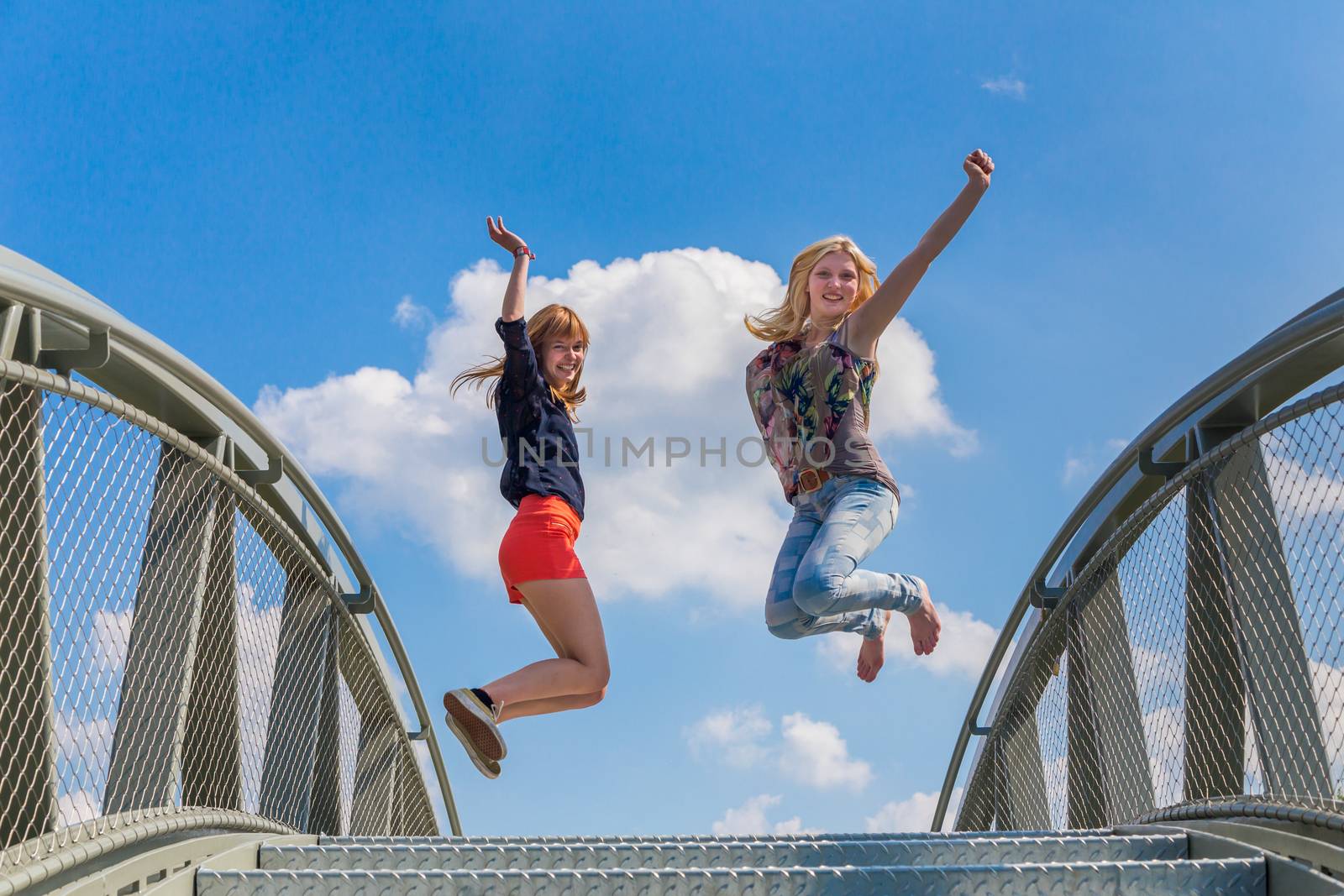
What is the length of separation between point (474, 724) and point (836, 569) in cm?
136

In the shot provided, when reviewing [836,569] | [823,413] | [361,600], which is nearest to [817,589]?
[836,569]

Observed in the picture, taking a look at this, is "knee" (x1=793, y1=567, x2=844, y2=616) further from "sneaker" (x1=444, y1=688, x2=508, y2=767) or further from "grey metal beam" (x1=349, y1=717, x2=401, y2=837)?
"grey metal beam" (x1=349, y1=717, x2=401, y2=837)

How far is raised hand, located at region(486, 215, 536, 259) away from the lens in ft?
15.3

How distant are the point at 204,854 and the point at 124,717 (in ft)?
1.54

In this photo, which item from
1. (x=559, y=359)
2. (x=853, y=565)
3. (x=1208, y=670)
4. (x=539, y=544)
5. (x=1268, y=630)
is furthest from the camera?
(x=559, y=359)

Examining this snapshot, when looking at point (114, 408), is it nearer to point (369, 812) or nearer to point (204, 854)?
point (204, 854)

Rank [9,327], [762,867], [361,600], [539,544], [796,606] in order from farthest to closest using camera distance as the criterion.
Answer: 1. [361,600]
2. [539,544]
3. [796,606]
4. [9,327]
5. [762,867]

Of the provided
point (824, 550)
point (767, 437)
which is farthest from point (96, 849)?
point (767, 437)

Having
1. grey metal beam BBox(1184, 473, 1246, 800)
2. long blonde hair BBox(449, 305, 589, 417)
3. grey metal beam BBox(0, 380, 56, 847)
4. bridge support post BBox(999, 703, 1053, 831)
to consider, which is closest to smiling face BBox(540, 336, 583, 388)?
long blonde hair BBox(449, 305, 589, 417)

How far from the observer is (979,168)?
14.4 feet

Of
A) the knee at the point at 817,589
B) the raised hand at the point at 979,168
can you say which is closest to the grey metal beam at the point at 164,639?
the knee at the point at 817,589

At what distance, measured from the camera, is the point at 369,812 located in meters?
5.96

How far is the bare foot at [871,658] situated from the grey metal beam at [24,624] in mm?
2942

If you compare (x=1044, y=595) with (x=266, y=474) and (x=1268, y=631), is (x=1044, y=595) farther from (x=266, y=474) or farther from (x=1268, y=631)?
(x=266, y=474)
